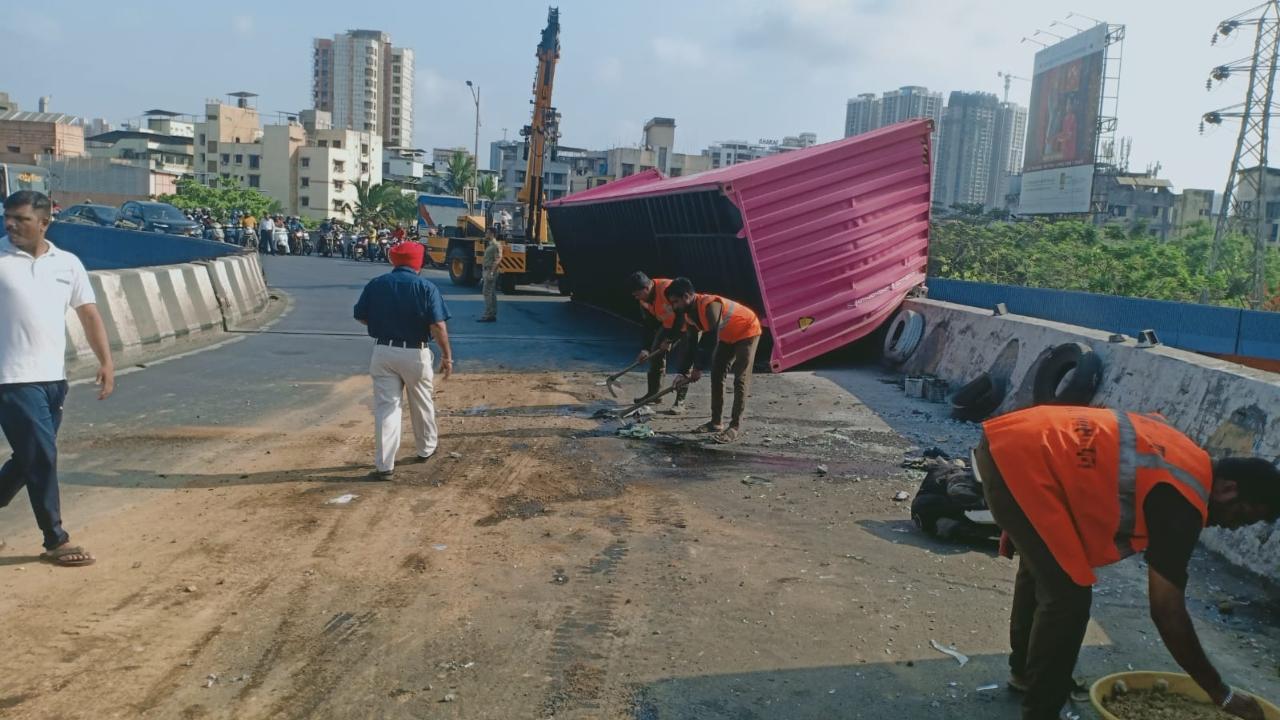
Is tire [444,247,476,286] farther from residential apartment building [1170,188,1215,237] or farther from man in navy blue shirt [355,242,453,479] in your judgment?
residential apartment building [1170,188,1215,237]

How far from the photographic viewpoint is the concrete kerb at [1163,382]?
17.2 feet

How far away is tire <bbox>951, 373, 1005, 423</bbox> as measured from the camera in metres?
9.20

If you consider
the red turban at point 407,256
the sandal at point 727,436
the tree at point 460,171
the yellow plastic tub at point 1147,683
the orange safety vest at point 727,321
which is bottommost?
the sandal at point 727,436

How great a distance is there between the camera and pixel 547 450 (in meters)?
7.62

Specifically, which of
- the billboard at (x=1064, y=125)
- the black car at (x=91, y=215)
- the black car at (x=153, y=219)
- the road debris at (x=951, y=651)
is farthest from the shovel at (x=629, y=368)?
the billboard at (x=1064, y=125)

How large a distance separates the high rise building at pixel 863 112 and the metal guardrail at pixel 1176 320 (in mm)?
137584

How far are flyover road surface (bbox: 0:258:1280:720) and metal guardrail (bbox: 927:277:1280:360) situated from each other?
4088mm

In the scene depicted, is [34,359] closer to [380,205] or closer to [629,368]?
[629,368]

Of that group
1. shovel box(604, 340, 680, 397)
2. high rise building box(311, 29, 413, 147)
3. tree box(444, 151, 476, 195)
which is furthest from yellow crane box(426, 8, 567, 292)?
high rise building box(311, 29, 413, 147)

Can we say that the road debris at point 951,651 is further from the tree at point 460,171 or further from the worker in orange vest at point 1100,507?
the tree at point 460,171

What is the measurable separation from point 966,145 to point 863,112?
2308 centimetres

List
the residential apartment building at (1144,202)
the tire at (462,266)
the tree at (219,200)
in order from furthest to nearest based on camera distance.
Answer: the residential apartment building at (1144,202) → the tree at (219,200) → the tire at (462,266)

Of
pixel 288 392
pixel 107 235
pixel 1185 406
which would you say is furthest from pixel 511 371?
pixel 107 235

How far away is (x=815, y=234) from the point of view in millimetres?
12195
